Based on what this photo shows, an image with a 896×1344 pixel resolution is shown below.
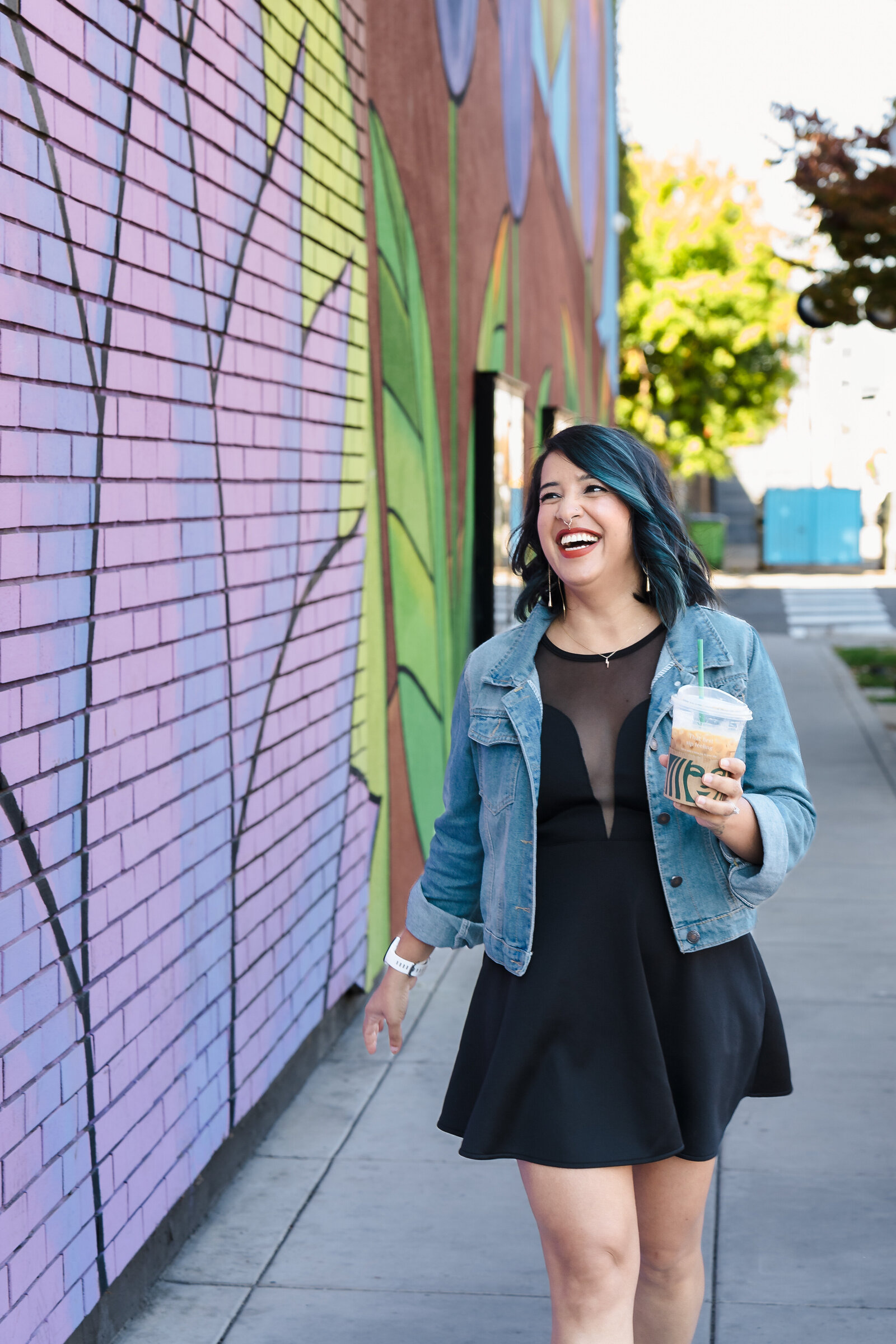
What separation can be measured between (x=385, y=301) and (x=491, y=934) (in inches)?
148

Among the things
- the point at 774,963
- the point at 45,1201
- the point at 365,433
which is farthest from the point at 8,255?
the point at 774,963

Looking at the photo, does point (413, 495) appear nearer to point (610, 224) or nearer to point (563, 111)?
point (563, 111)

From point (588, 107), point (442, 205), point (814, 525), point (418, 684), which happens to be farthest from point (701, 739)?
point (814, 525)

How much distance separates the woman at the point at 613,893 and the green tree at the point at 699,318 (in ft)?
110

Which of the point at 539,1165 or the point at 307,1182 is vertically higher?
the point at 539,1165

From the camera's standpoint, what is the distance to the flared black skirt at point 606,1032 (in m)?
2.50

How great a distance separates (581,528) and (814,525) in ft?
110

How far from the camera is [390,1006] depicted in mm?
2791

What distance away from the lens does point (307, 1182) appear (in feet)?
13.7

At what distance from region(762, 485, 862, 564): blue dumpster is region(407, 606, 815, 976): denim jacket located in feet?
109

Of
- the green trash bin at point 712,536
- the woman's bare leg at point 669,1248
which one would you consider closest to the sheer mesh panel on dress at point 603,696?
the woman's bare leg at point 669,1248

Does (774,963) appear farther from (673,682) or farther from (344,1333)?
(673,682)

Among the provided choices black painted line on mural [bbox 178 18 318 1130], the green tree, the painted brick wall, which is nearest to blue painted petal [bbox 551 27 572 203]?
the painted brick wall

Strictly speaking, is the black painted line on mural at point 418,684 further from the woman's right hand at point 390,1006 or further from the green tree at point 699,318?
the green tree at point 699,318
